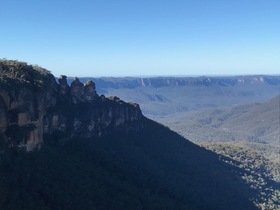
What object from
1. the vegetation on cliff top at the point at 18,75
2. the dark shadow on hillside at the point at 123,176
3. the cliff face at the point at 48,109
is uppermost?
the vegetation on cliff top at the point at 18,75

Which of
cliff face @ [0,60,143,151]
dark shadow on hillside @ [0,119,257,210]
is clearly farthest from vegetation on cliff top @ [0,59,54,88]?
dark shadow on hillside @ [0,119,257,210]

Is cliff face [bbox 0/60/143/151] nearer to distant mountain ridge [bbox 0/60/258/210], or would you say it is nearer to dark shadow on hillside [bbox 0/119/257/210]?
distant mountain ridge [bbox 0/60/258/210]

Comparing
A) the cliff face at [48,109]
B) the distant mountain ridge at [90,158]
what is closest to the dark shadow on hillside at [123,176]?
the distant mountain ridge at [90,158]

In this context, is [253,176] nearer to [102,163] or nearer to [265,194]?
[265,194]

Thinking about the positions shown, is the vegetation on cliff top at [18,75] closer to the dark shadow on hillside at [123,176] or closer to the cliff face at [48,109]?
the cliff face at [48,109]

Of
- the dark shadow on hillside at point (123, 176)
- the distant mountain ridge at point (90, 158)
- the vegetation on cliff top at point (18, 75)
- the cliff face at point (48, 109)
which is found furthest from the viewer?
the vegetation on cliff top at point (18, 75)

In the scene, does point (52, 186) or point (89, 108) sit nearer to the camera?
point (52, 186)

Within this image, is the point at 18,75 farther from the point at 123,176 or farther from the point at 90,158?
the point at 123,176


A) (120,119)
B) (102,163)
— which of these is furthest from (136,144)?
(102,163)
